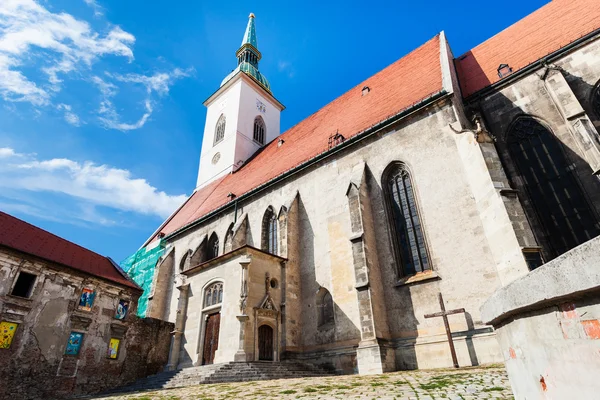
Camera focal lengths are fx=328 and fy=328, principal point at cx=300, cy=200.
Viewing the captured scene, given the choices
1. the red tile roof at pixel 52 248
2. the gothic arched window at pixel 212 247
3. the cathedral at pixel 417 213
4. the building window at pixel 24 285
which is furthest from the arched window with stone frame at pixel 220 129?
the building window at pixel 24 285

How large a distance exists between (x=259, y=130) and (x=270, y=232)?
15.1m

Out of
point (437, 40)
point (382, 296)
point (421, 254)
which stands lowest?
point (382, 296)

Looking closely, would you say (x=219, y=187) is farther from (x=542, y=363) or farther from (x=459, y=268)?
(x=542, y=363)

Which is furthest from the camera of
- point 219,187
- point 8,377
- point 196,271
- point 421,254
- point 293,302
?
point 219,187

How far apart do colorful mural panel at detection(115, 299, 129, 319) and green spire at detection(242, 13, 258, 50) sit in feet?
94.9

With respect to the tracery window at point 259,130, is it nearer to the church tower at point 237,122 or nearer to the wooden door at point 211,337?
the church tower at point 237,122

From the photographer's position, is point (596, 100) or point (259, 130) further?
point (259, 130)

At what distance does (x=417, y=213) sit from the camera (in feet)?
38.5

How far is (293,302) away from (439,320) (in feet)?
18.7

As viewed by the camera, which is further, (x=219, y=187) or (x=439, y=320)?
(x=219, y=187)

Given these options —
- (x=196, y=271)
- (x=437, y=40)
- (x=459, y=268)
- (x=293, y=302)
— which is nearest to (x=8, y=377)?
(x=196, y=271)

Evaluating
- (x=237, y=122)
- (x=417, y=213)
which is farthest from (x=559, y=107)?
(x=237, y=122)

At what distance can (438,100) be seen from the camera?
12180mm

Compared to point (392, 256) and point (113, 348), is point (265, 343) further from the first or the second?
point (113, 348)
